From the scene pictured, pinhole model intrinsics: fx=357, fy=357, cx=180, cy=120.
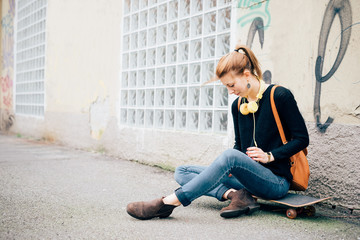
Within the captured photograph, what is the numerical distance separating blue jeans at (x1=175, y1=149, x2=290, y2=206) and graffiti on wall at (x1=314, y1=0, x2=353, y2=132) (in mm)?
794

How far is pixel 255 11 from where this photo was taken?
3553mm

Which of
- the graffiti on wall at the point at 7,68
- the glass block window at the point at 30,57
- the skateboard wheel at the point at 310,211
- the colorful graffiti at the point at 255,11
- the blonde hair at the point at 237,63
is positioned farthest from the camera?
the graffiti on wall at the point at 7,68

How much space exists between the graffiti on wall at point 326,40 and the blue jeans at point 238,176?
794 millimetres

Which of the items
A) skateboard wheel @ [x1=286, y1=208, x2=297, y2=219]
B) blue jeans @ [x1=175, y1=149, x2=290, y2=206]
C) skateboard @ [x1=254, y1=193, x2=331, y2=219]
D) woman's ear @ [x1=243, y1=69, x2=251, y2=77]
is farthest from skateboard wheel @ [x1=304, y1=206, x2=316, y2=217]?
woman's ear @ [x1=243, y1=69, x2=251, y2=77]

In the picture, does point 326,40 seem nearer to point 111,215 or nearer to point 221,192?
point 221,192

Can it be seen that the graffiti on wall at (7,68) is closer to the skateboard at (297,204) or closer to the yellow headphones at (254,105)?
the yellow headphones at (254,105)

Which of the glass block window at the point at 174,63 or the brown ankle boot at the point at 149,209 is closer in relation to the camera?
the brown ankle boot at the point at 149,209

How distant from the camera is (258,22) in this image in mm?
3516

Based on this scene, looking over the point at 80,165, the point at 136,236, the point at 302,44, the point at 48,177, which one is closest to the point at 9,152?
the point at 80,165

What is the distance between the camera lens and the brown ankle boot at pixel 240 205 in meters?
2.53

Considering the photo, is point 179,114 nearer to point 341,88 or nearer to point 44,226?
point 341,88

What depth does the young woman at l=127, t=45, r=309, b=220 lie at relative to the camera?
2.37m

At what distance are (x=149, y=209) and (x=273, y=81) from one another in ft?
5.66

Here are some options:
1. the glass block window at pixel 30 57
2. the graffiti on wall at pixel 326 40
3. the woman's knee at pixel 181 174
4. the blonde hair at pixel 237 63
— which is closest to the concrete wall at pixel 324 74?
the graffiti on wall at pixel 326 40
